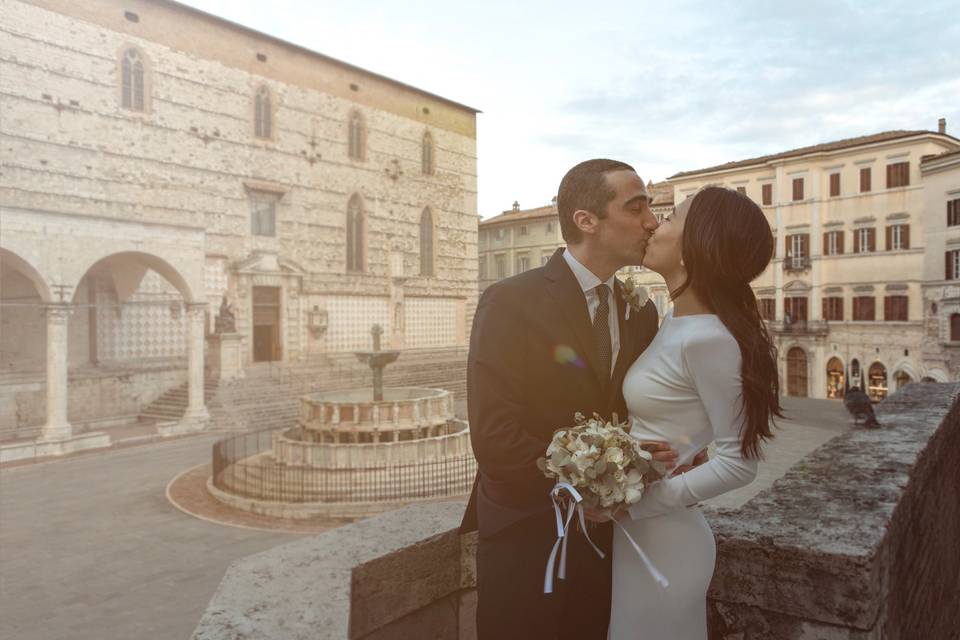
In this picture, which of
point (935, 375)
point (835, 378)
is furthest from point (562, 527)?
point (835, 378)

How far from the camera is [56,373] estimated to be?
1870 centimetres

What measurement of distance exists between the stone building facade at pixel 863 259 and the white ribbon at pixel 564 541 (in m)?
33.9

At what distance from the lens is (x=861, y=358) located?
36.5 m

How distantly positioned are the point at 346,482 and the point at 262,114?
2223 centimetres

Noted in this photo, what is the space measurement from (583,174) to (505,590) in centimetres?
153

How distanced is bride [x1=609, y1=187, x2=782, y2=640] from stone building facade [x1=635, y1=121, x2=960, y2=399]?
33.5 meters

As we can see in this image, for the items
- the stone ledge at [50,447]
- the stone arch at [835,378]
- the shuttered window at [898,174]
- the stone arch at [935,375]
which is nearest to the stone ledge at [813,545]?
the stone ledge at [50,447]

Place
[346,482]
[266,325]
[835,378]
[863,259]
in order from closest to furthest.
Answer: [346,482] → [266,325] → [863,259] → [835,378]

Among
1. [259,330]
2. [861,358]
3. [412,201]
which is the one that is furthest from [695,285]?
[861,358]

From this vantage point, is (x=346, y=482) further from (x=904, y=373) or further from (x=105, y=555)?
(x=904, y=373)

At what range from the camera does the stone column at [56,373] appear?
A: 60.5 ft

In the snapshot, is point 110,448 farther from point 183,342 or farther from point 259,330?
point 259,330

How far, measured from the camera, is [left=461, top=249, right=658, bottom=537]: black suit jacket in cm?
218

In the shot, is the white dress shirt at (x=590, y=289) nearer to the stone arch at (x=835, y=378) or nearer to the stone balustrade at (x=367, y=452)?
the stone balustrade at (x=367, y=452)
